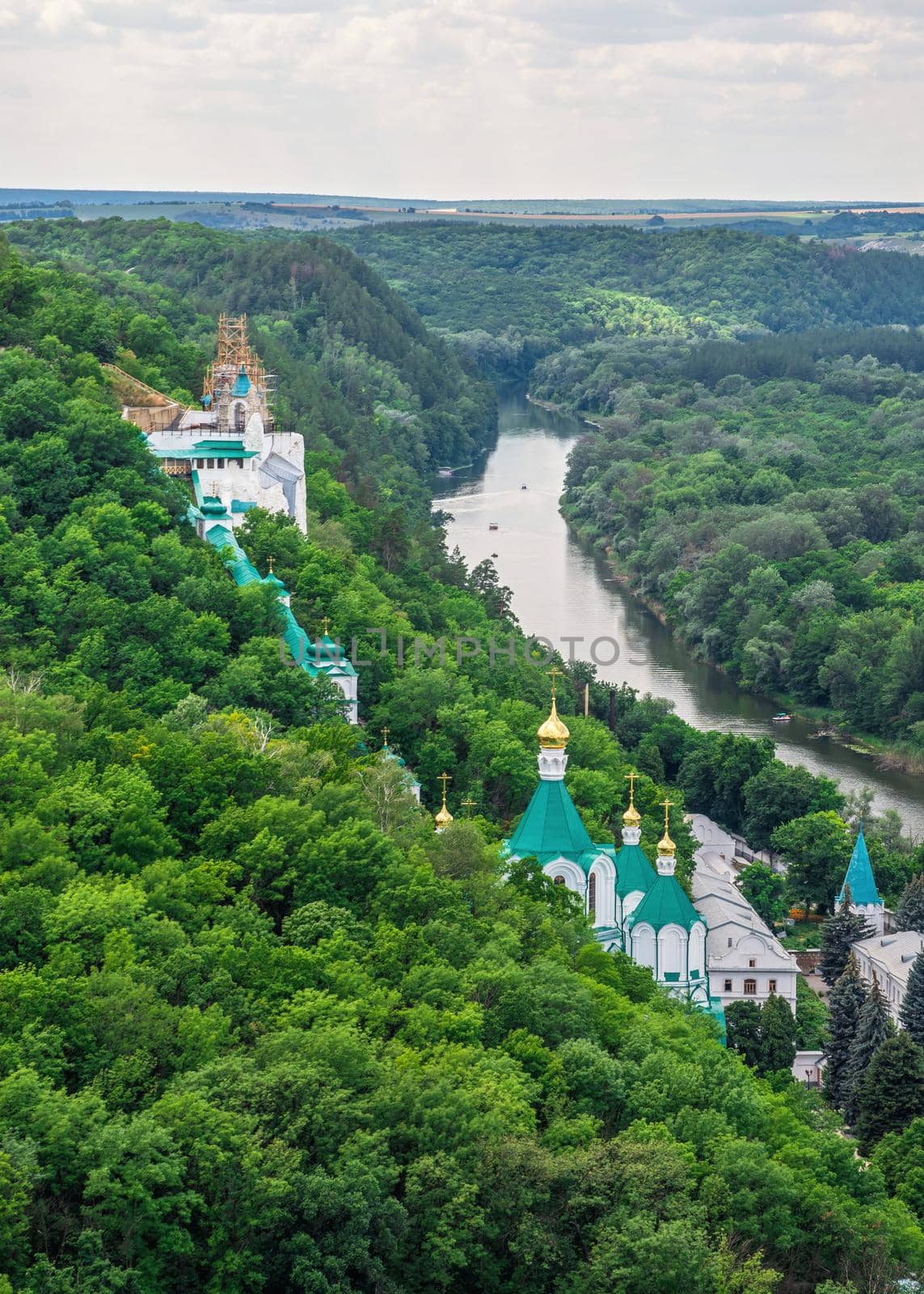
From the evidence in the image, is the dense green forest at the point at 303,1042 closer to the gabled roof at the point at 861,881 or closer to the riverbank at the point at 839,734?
the gabled roof at the point at 861,881

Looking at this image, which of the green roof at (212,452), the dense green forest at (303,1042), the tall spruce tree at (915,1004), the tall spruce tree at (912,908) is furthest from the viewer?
the green roof at (212,452)

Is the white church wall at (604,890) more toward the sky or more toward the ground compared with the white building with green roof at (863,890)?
more toward the sky

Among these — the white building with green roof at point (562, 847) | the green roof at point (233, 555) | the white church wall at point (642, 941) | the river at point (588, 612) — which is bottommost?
the river at point (588, 612)

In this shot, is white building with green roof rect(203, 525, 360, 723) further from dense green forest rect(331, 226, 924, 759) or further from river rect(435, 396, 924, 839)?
dense green forest rect(331, 226, 924, 759)

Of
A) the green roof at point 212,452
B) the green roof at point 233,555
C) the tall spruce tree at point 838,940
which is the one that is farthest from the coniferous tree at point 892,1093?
the green roof at point 212,452

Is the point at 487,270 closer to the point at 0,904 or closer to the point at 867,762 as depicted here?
the point at 867,762

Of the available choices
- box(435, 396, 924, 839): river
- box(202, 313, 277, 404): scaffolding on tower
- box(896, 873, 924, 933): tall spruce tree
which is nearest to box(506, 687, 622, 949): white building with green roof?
box(896, 873, 924, 933): tall spruce tree
